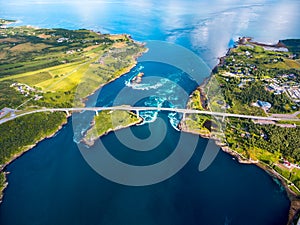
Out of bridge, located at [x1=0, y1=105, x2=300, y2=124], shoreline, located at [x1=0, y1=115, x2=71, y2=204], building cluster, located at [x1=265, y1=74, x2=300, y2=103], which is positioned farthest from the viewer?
building cluster, located at [x1=265, y1=74, x2=300, y2=103]

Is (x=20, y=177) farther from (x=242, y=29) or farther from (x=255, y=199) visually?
(x=242, y=29)

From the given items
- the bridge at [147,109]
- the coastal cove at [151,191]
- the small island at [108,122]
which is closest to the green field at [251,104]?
the bridge at [147,109]

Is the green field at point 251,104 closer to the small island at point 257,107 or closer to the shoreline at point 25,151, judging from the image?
the small island at point 257,107

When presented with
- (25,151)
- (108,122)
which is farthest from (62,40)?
(25,151)

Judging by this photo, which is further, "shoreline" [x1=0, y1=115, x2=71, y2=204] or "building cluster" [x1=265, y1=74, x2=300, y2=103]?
"building cluster" [x1=265, y1=74, x2=300, y2=103]

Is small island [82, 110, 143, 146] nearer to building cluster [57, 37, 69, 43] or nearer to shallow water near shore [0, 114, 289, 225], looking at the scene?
shallow water near shore [0, 114, 289, 225]

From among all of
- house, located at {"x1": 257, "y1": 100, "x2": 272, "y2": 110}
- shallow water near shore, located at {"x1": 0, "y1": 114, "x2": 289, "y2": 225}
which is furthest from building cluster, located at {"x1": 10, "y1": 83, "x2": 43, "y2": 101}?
house, located at {"x1": 257, "y1": 100, "x2": 272, "y2": 110}

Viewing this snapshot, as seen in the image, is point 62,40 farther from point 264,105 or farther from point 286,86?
point 286,86
